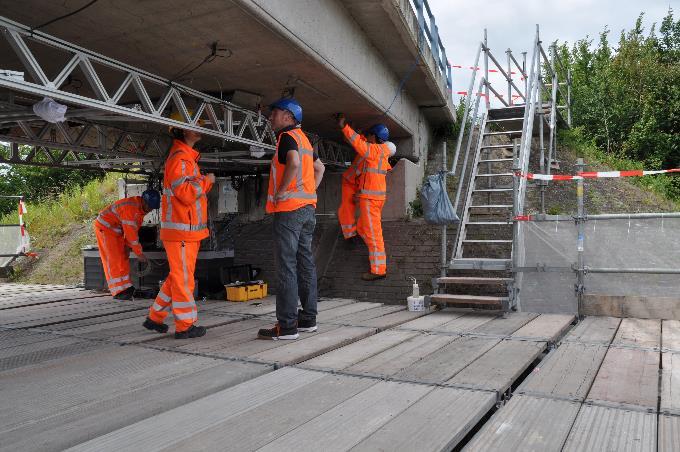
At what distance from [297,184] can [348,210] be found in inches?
180

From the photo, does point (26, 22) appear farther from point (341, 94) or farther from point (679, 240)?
point (679, 240)

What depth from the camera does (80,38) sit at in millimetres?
5441

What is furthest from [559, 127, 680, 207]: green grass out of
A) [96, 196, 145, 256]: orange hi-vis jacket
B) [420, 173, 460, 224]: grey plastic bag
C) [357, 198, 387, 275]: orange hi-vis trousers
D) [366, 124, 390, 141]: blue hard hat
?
[96, 196, 145, 256]: orange hi-vis jacket

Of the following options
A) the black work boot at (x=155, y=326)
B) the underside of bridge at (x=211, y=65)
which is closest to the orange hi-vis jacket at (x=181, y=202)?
the underside of bridge at (x=211, y=65)

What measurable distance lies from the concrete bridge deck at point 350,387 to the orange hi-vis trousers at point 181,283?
0.29m

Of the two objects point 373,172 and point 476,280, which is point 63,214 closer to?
point 373,172

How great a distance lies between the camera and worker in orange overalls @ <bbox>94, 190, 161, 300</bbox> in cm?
846

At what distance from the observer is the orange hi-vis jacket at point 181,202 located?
17.2 feet

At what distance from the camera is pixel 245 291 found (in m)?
8.54

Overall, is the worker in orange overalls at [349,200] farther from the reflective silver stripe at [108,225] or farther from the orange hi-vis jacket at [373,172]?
the reflective silver stripe at [108,225]

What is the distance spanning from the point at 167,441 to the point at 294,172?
2.85m

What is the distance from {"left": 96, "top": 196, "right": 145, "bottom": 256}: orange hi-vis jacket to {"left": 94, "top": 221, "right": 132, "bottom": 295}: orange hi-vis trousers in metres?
0.09

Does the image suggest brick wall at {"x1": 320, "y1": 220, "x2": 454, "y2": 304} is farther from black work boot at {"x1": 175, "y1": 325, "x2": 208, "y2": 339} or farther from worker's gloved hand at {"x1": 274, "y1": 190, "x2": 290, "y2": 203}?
worker's gloved hand at {"x1": 274, "y1": 190, "x2": 290, "y2": 203}

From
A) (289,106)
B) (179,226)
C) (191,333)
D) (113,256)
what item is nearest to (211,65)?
(289,106)
